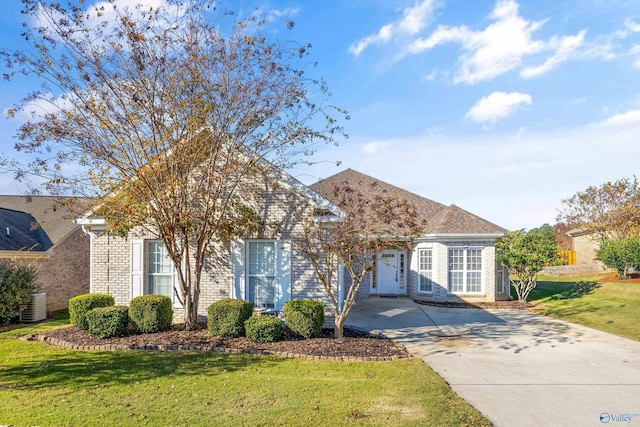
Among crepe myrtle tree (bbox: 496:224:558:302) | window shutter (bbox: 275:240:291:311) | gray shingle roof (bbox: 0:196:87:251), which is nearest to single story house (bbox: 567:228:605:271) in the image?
crepe myrtle tree (bbox: 496:224:558:302)

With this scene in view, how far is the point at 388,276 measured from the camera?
20.1 meters

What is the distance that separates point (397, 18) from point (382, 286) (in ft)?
40.8

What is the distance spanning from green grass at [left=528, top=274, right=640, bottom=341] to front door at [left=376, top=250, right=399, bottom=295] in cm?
607

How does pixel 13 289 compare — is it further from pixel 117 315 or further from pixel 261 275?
pixel 261 275

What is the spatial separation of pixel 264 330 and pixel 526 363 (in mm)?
5739

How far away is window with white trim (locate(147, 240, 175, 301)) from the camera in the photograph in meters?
12.4

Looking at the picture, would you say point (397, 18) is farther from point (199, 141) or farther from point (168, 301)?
point (168, 301)

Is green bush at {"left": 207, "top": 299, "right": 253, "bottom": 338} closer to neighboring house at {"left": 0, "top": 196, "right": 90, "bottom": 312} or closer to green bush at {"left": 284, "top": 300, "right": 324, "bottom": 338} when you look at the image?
green bush at {"left": 284, "top": 300, "right": 324, "bottom": 338}

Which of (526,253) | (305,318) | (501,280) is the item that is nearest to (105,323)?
(305,318)

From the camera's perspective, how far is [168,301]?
36.9 ft

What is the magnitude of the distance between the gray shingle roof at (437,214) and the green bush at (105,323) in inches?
315

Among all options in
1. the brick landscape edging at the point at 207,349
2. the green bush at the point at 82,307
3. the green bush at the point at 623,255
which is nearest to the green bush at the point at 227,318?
the brick landscape edging at the point at 207,349

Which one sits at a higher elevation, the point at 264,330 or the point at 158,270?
the point at 158,270

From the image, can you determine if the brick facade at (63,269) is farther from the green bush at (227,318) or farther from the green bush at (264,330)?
the green bush at (264,330)
